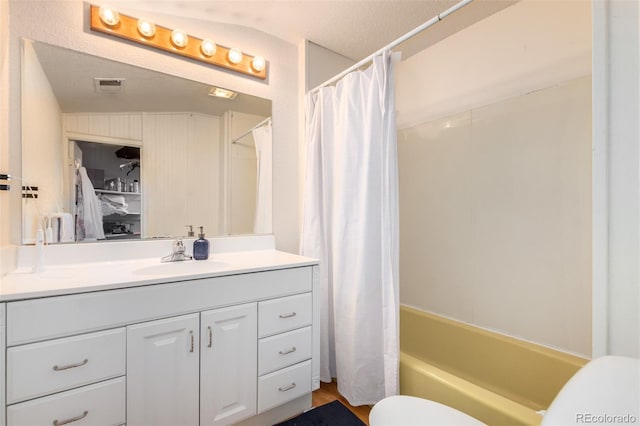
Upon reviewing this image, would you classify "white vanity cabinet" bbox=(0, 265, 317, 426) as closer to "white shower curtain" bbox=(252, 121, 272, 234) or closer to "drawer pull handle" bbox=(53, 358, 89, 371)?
"drawer pull handle" bbox=(53, 358, 89, 371)

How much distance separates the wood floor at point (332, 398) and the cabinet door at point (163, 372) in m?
A: 0.74

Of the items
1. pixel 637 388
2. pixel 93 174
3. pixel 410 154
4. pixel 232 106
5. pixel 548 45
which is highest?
pixel 548 45

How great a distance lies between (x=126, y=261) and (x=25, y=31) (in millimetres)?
1163

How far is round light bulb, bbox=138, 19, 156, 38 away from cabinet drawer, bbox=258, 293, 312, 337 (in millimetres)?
1597

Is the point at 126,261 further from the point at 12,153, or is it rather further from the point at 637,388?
the point at 637,388

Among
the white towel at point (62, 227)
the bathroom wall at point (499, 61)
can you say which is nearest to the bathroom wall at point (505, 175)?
the bathroom wall at point (499, 61)

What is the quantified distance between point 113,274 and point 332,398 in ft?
4.50

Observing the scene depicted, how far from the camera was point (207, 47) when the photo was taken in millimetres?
1778

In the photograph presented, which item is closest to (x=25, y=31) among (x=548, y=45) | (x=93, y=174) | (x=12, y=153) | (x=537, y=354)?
(x=12, y=153)

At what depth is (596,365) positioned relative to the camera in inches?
23.4

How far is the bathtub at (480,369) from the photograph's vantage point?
1147 mm

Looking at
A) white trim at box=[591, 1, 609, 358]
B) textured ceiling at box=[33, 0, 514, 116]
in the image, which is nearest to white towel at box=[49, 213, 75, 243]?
textured ceiling at box=[33, 0, 514, 116]

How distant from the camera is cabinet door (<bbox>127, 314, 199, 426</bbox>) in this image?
1117mm

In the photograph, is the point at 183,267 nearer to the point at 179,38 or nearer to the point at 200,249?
the point at 200,249
